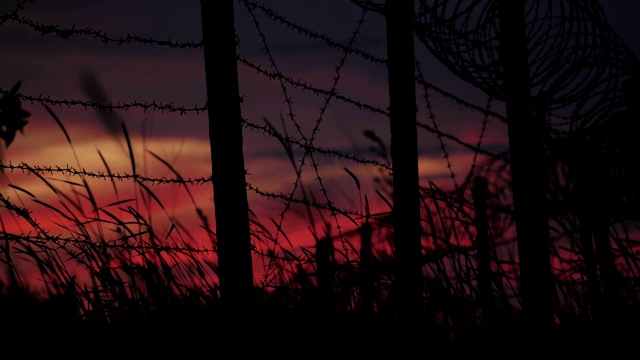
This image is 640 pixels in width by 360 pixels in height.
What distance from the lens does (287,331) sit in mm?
2271

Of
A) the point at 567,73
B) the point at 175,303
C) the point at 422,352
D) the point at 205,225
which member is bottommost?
the point at 422,352

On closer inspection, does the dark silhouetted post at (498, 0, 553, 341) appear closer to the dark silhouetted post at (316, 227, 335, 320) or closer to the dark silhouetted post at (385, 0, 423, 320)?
the dark silhouetted post at (385, 0, 423, 320)

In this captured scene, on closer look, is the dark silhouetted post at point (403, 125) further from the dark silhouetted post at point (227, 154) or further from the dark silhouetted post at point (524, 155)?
the dark silhouetted post at point (227, 154)

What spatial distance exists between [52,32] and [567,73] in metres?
2.65

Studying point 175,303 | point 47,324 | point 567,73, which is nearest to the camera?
point 47,324

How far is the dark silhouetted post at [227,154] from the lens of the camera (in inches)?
91.0

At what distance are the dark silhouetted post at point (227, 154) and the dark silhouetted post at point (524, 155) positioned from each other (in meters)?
1.16

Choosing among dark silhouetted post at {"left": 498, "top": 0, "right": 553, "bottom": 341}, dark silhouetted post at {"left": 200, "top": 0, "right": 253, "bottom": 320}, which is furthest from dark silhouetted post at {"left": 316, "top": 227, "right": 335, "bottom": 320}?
dark silhouetted post at {"left": 498, "top": 0, "right": 553, "bottom": 341}

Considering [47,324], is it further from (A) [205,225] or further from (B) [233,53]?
(B) [233,53]

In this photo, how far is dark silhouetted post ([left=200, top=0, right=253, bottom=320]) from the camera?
2312 mm

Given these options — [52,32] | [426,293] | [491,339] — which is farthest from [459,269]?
[52,32]

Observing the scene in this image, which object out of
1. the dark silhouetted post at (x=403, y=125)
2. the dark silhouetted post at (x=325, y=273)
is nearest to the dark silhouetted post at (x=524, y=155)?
the dark silhouetted post at (x=403, y=125)

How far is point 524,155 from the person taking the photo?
2.98 metres

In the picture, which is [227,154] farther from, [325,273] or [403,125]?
[403,125]
